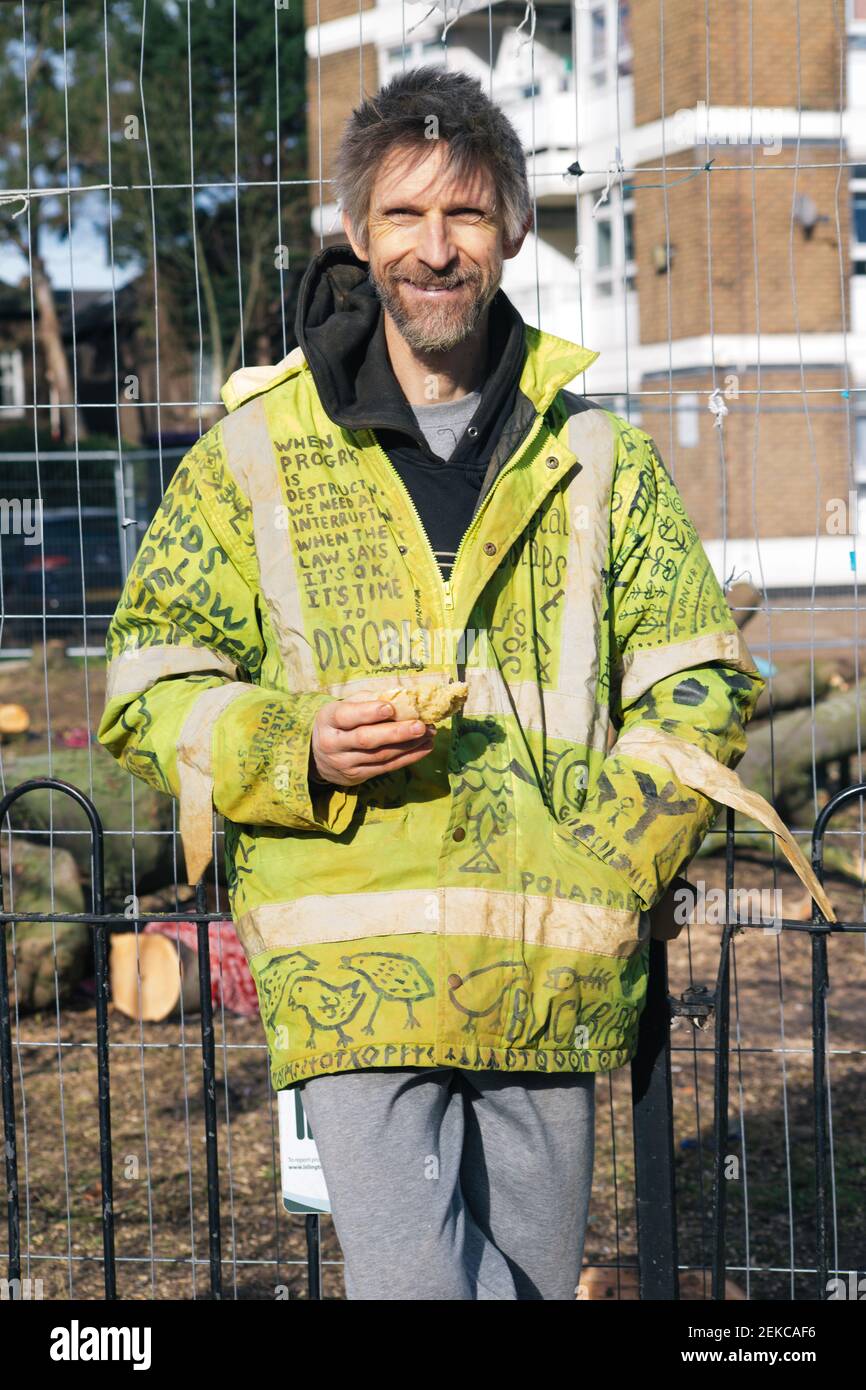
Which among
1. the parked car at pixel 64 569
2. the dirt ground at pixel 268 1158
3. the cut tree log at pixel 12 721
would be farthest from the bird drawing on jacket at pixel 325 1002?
the cut tree log at pixel 12 721

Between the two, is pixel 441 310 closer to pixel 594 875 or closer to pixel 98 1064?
pixel 594 875

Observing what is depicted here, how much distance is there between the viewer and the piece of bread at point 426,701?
202cm

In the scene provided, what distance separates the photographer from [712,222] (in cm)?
612

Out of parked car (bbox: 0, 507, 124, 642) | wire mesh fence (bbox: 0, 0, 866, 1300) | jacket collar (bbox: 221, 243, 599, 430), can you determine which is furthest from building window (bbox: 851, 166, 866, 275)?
jacket collar (bbox: 221, 243, 599, 430)

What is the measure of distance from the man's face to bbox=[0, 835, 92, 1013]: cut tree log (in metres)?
4.22

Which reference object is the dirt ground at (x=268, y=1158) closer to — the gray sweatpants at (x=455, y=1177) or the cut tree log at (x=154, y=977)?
the cut tree log at (x=154, y=977)

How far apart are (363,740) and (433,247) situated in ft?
2.53

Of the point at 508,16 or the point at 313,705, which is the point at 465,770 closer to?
the point at 313,705

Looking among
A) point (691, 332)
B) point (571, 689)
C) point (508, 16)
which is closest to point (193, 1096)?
point (571, 689)

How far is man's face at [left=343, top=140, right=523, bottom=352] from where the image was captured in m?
2.28

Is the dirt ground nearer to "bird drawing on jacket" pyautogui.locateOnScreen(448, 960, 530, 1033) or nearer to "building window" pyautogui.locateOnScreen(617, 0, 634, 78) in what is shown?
"bird drawing on jacket" pyautogui.locateOnScreen(448, 960, 530, 1033)

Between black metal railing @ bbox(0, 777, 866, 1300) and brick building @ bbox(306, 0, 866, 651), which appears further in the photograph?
brick building @ bbox(306, 0, 866, 651)
